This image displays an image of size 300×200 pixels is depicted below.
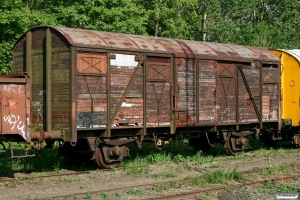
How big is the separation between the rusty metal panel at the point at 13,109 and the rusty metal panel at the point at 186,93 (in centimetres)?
500

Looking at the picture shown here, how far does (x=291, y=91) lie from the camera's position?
18672mm

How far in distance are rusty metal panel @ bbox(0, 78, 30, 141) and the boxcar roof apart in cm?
188

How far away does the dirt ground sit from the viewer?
10.0 meters

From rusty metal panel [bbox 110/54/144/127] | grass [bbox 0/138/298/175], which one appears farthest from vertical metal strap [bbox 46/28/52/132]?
rusty metal panel [bbox 110/54/144/127]

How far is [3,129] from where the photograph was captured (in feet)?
35.5

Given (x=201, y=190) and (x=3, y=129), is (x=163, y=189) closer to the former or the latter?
(x=201, y=190)

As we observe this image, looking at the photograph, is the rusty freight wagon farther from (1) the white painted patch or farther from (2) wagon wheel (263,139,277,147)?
(2) wagon wheel (263,139,277,147)

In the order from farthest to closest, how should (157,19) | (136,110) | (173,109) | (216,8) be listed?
(216,8)
(157,19)
(173,109)
(136,110)

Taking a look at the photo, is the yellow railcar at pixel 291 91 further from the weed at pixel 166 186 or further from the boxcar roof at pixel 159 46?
the weed at pixel 166 186

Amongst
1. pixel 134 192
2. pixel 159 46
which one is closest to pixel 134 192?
pixel 134 192

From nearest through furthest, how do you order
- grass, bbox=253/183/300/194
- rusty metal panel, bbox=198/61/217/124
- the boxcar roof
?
grass, bbox=253/183/300/194 < the boxcar roof < rusty metal panel, bbox=198/61/217/124

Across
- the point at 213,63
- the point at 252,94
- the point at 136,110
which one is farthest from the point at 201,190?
the point at 252,94

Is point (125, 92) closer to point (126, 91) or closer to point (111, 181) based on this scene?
point (126, 91)

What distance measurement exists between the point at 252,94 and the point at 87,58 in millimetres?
6859
